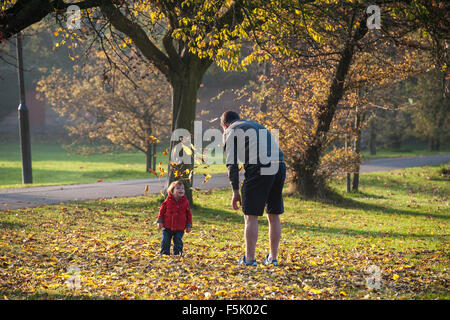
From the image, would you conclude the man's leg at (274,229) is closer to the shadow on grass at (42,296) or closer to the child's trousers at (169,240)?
the child's trousers at (169,240)

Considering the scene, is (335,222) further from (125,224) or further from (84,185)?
(84,185)

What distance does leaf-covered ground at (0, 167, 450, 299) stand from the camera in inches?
198

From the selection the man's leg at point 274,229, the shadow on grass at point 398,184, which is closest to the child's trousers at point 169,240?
the man's leg at point 274,229

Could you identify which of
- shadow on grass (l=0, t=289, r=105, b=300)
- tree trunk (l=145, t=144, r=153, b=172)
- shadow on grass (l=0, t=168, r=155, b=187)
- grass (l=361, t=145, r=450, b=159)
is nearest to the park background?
shadow on grass (l=0, t=289, r=105, b=300)

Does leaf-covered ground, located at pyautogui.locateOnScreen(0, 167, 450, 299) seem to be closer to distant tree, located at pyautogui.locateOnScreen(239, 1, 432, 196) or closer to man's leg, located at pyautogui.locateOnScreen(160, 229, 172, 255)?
man's leg, located at pyautogui.locateOnScreen(160, 229, 172, 255)

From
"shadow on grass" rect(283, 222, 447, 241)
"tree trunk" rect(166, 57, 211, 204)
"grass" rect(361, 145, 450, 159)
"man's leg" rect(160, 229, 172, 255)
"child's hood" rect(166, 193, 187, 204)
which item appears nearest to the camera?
"child's hood" rect(166, 193, 187, 204)

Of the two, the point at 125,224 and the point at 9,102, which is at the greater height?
the point at 9,102

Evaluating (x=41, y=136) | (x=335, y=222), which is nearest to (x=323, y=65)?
(x=335, y=222)

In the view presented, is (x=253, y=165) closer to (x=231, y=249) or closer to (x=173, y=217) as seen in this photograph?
(x=173, y=217)

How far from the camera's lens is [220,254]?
719cm

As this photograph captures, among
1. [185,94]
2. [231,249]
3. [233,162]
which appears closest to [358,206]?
[185,94]

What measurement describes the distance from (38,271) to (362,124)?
10.4 metres

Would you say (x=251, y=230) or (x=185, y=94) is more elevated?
(x=185, y=94)
